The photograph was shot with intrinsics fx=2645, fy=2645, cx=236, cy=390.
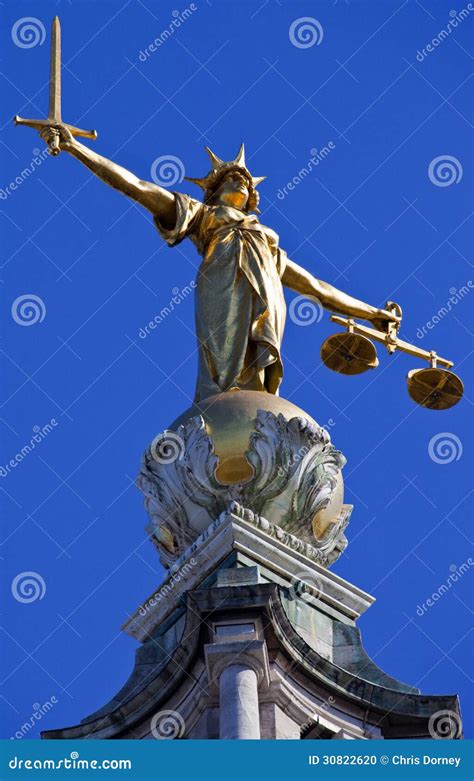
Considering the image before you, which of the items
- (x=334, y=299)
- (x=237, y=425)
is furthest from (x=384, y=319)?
(x=237, y=425)

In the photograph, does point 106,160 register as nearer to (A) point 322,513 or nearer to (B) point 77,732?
(A) point 322,513

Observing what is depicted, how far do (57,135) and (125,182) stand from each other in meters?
2.02

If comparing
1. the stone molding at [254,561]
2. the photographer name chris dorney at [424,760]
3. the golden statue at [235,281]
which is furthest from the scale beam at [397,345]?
the photographer name chris dorney at [424,760]

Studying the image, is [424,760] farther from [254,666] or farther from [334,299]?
[334,299]

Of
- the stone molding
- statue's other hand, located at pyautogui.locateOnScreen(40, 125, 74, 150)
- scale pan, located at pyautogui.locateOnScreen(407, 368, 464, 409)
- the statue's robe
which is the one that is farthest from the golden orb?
statue's other hand, located at pyautogui.locateOnScreen(40, 125, 74, 150)

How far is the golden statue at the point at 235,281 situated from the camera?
1467 inches

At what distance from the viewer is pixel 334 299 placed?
4075 cm

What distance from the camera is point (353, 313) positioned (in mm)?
40844

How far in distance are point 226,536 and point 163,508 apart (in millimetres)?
1244

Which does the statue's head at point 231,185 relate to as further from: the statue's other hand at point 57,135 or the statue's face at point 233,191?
the statue's other hand at point 57,135

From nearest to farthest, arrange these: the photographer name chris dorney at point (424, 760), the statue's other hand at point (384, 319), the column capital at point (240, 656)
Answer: the photographer name chris dorney at point (424, 760) < the column capital at point (240, 656) < the statue's other hand at point (384, 319)

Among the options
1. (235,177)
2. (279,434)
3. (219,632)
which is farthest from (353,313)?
(219,632)

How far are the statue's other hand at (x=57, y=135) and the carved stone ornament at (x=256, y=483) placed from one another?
4.27 m

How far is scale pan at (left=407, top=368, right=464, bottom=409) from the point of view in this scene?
38406 mm
